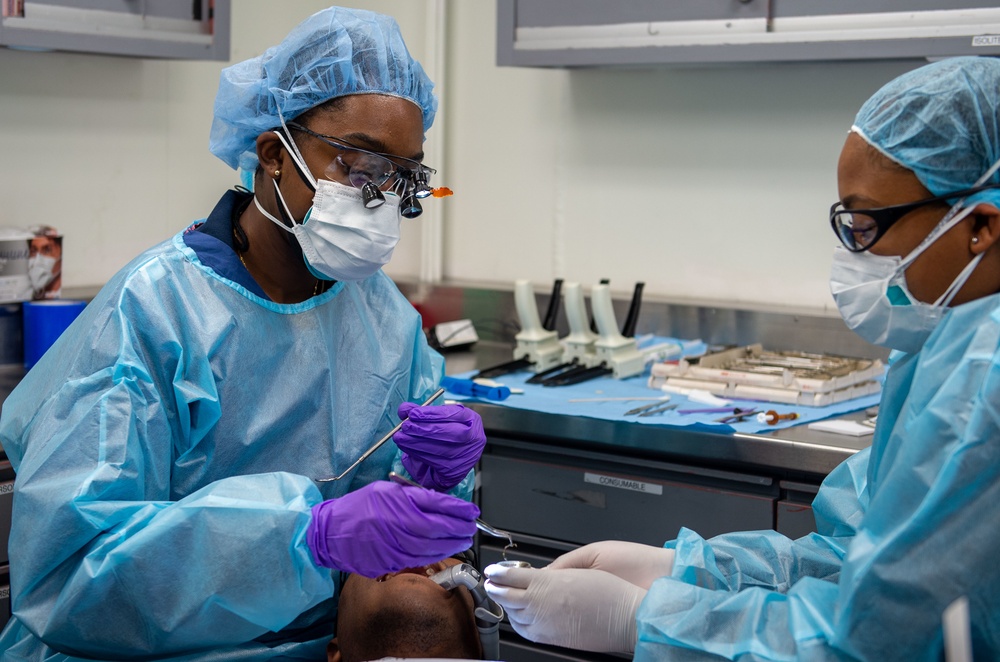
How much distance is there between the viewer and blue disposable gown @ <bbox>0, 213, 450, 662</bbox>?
133cm

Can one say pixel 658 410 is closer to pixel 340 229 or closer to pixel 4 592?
pixel 340 229

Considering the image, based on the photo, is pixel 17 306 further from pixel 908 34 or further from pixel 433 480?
pixel 908 34

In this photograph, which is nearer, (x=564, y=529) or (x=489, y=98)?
(x=564, y=529)

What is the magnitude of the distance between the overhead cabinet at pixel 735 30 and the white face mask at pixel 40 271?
1270 mm

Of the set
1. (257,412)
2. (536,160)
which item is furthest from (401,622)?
(536,160)

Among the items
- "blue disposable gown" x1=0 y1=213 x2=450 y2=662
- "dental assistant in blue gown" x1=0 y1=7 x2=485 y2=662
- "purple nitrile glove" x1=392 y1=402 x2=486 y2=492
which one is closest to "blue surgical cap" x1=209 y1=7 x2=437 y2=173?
"dental assistant in blue gown" x1=0 y1=7 x2=485 y2=662

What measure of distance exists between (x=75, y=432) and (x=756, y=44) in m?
1.81

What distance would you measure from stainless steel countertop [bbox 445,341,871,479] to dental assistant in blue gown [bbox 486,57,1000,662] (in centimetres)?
43

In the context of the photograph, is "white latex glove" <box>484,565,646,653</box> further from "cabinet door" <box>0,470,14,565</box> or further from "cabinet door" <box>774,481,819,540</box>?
"cabinet door" <box>0,470,14,565</box>

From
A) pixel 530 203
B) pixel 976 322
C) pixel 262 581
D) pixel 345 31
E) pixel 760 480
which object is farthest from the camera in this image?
pixel 530 203

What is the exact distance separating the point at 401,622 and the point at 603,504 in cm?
81

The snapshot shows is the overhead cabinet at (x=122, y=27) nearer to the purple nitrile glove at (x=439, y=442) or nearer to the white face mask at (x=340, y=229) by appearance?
the white face mask at (x=340, y=229)

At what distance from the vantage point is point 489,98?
329 centimetres

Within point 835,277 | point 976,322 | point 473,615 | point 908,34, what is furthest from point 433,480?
point 908,34
